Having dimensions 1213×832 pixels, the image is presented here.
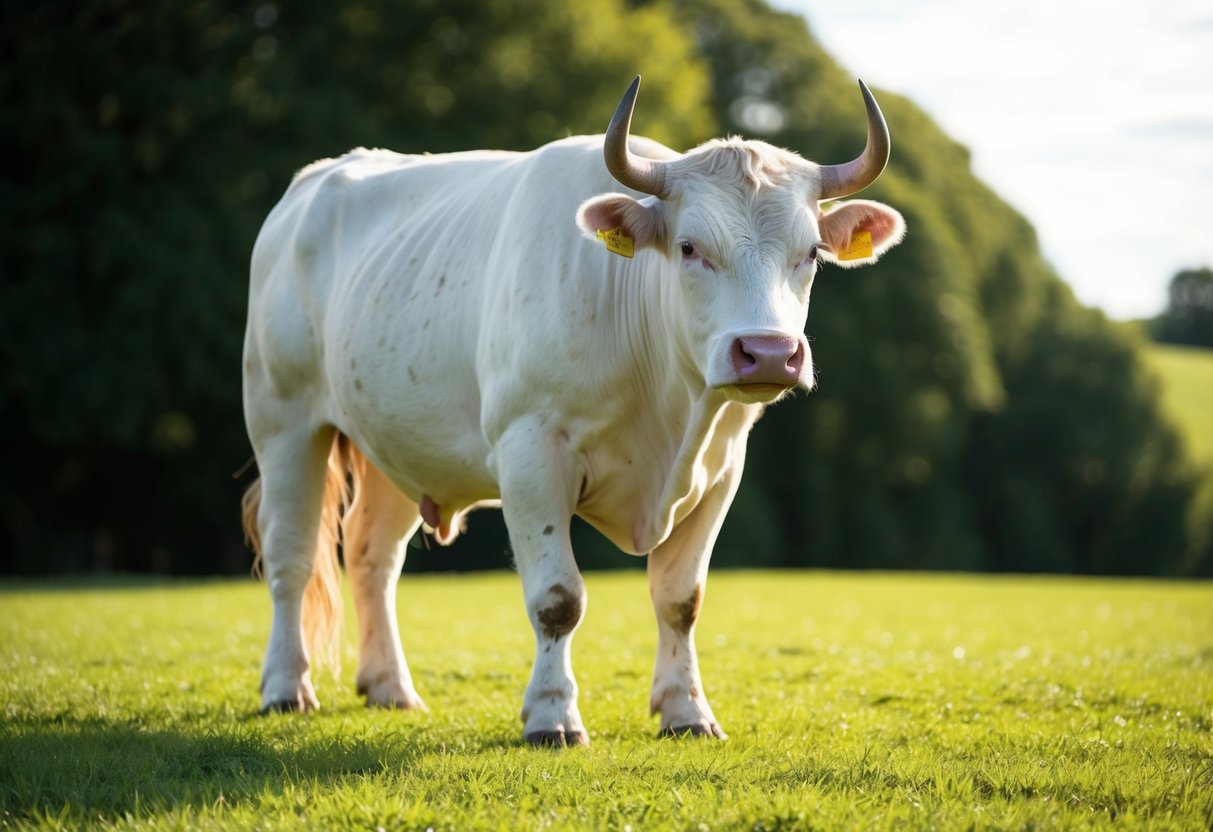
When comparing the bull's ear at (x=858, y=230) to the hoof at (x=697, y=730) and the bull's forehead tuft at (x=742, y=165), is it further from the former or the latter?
the hoof at (x=697, y=730)

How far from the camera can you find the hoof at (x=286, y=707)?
7.30 metres

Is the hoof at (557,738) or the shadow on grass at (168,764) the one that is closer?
the shadow on grass at (168,764)

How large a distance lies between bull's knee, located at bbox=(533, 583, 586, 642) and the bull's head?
3.81ft

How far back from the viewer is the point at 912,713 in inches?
279

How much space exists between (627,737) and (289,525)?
270 cm

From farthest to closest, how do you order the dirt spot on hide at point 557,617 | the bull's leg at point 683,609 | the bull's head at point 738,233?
the bull's leg at point 683,609 → the dirt spot on hide at point 557,617 → the bull's head at point 738,233

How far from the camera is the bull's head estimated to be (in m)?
5.55

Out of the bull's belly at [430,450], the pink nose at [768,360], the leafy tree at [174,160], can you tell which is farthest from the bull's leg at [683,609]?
the leafy tree at [174,160]

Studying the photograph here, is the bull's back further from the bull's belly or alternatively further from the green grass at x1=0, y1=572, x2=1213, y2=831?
the green grass at x1=0, y1=572, x2=1213, y2=831

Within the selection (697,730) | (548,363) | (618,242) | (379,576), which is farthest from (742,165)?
(379,576)

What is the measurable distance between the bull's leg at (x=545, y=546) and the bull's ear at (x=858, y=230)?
158cm

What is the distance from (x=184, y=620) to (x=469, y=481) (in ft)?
22.6

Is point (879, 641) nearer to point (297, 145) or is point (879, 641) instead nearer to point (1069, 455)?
point (297, 145)

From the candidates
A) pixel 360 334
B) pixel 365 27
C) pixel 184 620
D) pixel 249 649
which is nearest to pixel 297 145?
pixel 365 27
